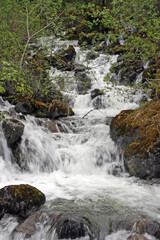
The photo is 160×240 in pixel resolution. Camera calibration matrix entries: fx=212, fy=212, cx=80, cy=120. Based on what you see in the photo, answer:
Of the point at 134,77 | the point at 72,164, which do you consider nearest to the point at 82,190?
the point at 72,164

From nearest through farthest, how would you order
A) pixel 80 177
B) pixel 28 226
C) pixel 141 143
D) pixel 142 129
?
pixel 28 226 < pixel 141 143 < pixel 142 129 < pixel 80 177

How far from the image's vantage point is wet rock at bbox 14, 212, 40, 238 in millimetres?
4719

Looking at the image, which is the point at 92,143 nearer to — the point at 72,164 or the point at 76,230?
the point at 72,164

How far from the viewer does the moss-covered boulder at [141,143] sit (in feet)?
24.3

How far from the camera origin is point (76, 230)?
15.0ft

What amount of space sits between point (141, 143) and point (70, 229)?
14.8 feet

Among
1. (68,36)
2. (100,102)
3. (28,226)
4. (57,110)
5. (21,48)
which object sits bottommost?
(28,226)

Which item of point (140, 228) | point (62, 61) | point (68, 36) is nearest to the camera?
point (140, 228)

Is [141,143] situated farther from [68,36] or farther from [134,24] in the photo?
[68,36]

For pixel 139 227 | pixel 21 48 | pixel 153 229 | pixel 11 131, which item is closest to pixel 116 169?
pixel 139 227

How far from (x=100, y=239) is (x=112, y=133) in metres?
5.86

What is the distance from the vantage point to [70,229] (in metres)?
4.60

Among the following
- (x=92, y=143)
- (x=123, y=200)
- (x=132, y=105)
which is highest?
(x=132, y=105)

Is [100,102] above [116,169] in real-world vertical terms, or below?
above
